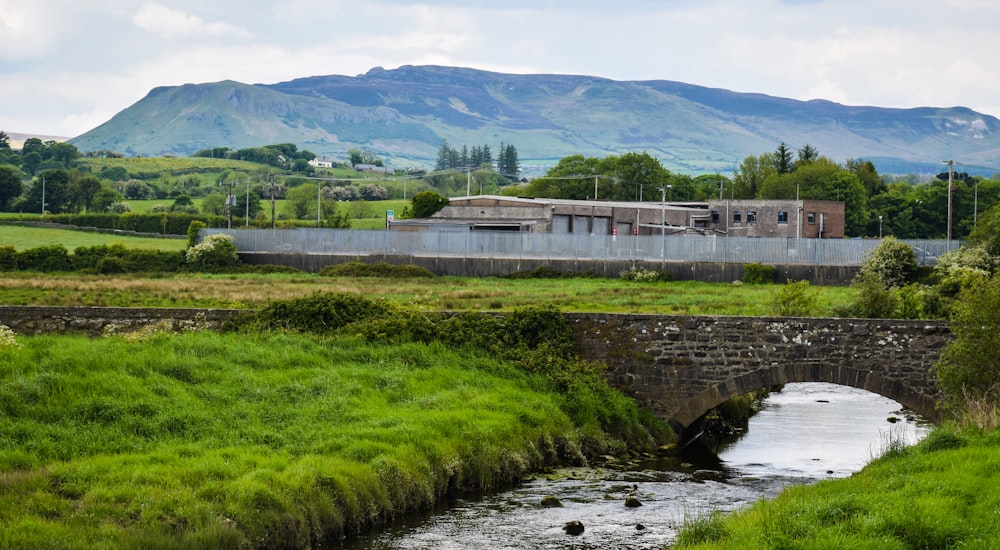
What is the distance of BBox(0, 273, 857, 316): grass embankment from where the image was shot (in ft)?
134

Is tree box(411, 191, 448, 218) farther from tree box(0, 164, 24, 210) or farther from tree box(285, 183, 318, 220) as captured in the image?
tree box(0, 164, 24, 210)

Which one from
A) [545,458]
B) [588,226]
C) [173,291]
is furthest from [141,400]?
[588,226]

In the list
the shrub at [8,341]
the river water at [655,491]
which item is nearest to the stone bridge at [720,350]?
the river water at [655,491]

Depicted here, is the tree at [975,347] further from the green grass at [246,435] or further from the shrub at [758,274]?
the shrub at [758,274]

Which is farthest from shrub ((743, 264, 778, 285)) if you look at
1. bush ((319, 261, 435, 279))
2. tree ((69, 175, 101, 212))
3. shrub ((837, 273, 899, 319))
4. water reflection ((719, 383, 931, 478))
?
tree ((69, 175, 101, 212))

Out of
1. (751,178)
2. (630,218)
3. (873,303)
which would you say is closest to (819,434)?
(873,303)

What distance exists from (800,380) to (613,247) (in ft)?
129

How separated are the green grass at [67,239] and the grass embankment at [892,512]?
78591mm

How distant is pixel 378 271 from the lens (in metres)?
65.1

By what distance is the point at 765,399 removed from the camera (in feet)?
146

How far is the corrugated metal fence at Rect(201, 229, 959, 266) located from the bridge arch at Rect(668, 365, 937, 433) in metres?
34.5

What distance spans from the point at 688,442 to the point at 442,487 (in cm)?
1144

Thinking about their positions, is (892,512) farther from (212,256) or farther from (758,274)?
(212,256)

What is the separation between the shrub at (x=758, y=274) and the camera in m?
60.8
